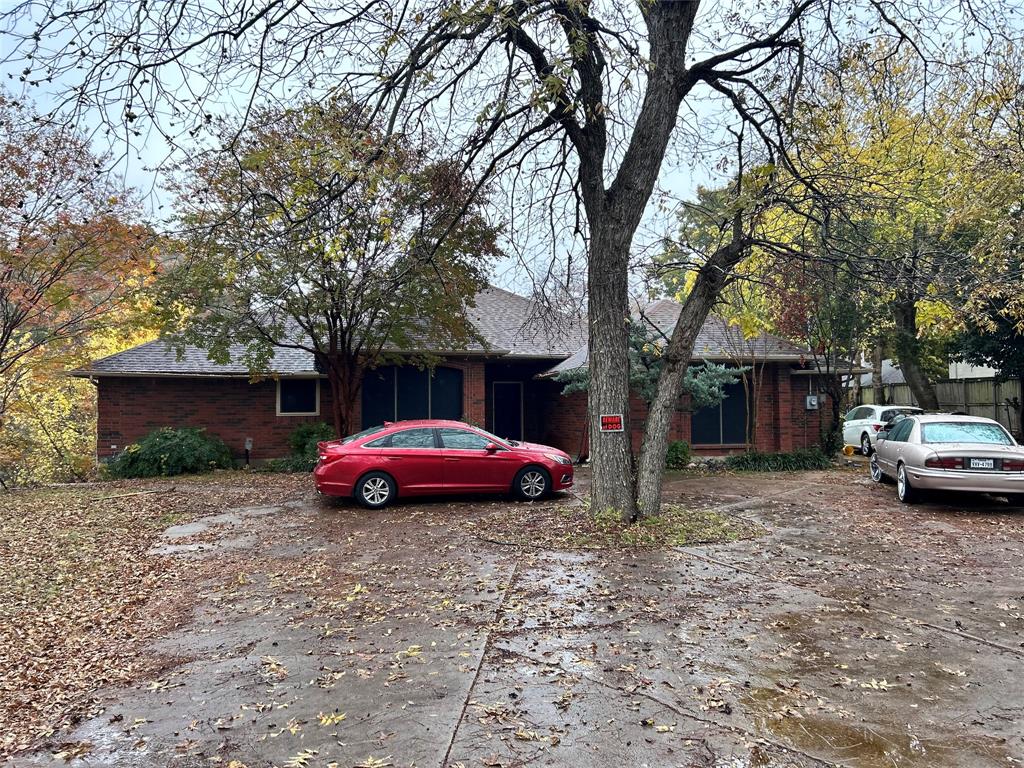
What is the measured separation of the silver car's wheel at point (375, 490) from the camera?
1048 centimetres

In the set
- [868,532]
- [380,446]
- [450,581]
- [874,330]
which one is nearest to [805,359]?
[874,330]

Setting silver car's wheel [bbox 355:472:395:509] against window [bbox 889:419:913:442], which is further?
window [bbox 889:419:913:442]

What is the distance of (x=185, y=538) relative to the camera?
8.90m

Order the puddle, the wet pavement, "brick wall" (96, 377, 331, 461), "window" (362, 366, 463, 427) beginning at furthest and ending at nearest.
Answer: "window" (362, 366, 463, 427), "brick wall" (96, 377, 331, 461), the wet pavement, the puddle

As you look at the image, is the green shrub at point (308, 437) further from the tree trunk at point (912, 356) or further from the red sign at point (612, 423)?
the tree trunk at point (912, 356)

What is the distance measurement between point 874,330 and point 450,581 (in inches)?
595

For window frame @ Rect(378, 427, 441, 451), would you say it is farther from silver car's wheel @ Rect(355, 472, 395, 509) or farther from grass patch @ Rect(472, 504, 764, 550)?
grass patch @ Rect(472, 504, 764, 550)

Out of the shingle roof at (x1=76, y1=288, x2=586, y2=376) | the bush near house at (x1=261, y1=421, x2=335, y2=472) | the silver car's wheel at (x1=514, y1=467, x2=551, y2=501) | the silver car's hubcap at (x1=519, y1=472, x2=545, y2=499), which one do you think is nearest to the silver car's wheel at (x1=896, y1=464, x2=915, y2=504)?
the silver car's wheel at (x1=514, y1=467, x2=551, y2=501)

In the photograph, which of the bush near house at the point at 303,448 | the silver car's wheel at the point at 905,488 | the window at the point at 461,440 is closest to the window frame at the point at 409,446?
the window at the point at 461,440

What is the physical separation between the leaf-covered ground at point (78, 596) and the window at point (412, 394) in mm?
5738

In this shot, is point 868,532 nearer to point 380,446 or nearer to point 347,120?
point 380,446

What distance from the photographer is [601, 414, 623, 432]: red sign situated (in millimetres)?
8555

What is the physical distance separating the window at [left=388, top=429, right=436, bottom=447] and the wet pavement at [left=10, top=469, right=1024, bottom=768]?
261 centimetres

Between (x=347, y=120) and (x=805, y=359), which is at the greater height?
(x=347, y=120)
